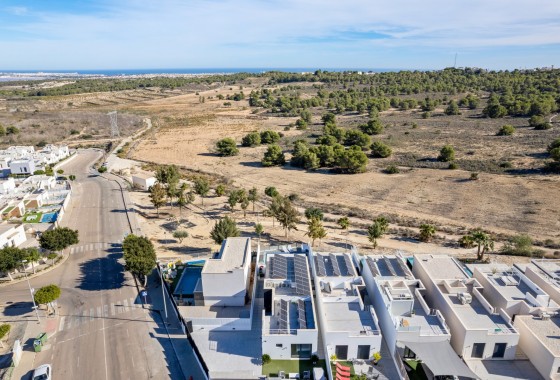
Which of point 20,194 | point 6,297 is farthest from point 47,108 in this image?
point 6,297

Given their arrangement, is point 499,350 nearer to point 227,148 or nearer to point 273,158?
point 273,158

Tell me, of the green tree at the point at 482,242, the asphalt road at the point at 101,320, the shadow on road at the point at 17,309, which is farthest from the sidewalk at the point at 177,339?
the green tree at the point at 482,242

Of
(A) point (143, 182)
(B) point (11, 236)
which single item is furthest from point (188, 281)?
(A) point (143, 182)

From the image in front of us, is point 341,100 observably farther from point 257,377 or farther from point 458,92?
point 257,377

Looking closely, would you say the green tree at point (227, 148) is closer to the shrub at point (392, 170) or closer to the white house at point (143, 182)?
the white house at point (143, 182)

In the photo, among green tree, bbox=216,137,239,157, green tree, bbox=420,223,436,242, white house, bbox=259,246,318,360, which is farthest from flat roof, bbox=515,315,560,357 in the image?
green tree, bbox=216,137,239,157

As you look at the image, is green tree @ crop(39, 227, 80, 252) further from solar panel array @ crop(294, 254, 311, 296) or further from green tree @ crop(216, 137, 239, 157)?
green tree @ crop(216, 137, 239, 157)
